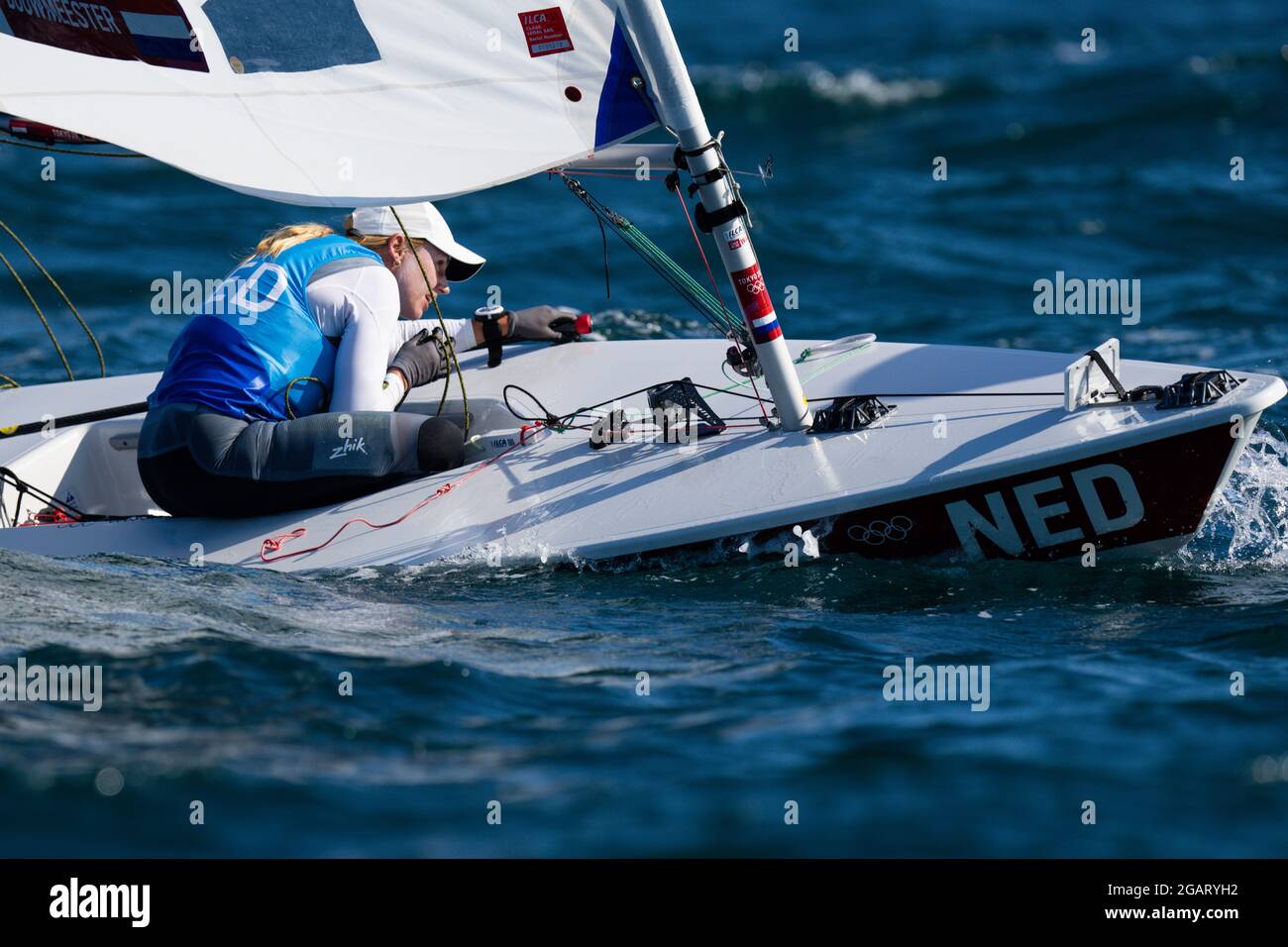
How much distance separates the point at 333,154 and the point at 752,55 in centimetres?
848

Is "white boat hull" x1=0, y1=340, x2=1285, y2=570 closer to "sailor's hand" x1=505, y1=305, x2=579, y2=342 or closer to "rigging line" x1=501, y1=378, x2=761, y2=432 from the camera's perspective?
"rigging line" x1=501, y1=378, x2=761, y2=432

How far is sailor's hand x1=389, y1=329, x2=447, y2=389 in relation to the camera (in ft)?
18.2

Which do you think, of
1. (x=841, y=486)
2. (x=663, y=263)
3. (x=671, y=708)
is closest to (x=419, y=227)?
(x=663, y=263)

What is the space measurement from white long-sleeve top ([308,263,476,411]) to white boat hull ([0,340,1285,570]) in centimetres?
35

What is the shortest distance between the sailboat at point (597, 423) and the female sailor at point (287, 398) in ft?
0.38

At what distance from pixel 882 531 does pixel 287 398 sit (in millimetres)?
1909

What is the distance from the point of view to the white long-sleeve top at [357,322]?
4.77m

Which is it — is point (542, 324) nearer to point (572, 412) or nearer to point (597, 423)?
point (572, 412)

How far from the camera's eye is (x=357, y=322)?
15.6 feet

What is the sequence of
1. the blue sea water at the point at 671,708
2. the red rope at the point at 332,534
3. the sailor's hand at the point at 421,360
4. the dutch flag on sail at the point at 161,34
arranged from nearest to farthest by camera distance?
the blue sea water at the point at 671,708
the dutch flag on sail at the point at 161,34
the red rope at the point at 332,534
the sailor's hand at the point at 421,360
